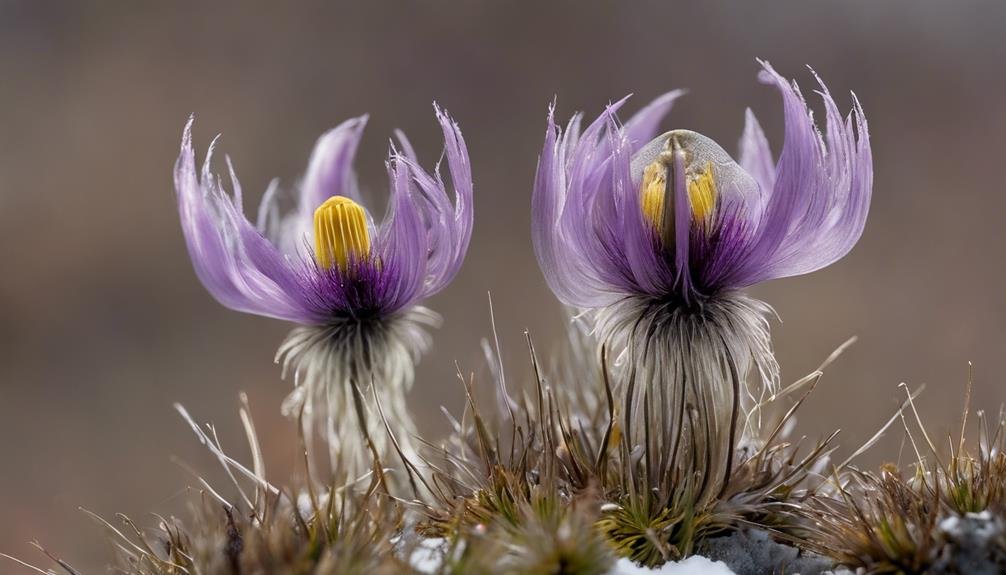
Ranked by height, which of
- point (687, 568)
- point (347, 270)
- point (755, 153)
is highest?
point (755, 153)

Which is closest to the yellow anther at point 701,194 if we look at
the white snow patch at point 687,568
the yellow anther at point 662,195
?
the yellow anther at point 662,195

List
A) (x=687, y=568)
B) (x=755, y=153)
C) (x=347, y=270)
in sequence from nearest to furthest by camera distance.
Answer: (x=687, y=568), (x=347, y=270), (x=755, y=153)

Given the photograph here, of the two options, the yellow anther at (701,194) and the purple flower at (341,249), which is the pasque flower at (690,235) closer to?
the yellow anther at (701,194)

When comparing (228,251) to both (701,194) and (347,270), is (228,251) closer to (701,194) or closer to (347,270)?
(347,270)

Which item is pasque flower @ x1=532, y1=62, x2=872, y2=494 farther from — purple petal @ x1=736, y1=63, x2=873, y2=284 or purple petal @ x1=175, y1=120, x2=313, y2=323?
purple petal @ x1=175, y1=120, x2=313, y2=323

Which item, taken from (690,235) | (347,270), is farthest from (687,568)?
(347,270)

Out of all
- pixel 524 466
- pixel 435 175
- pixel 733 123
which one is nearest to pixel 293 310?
pixel 435 175
